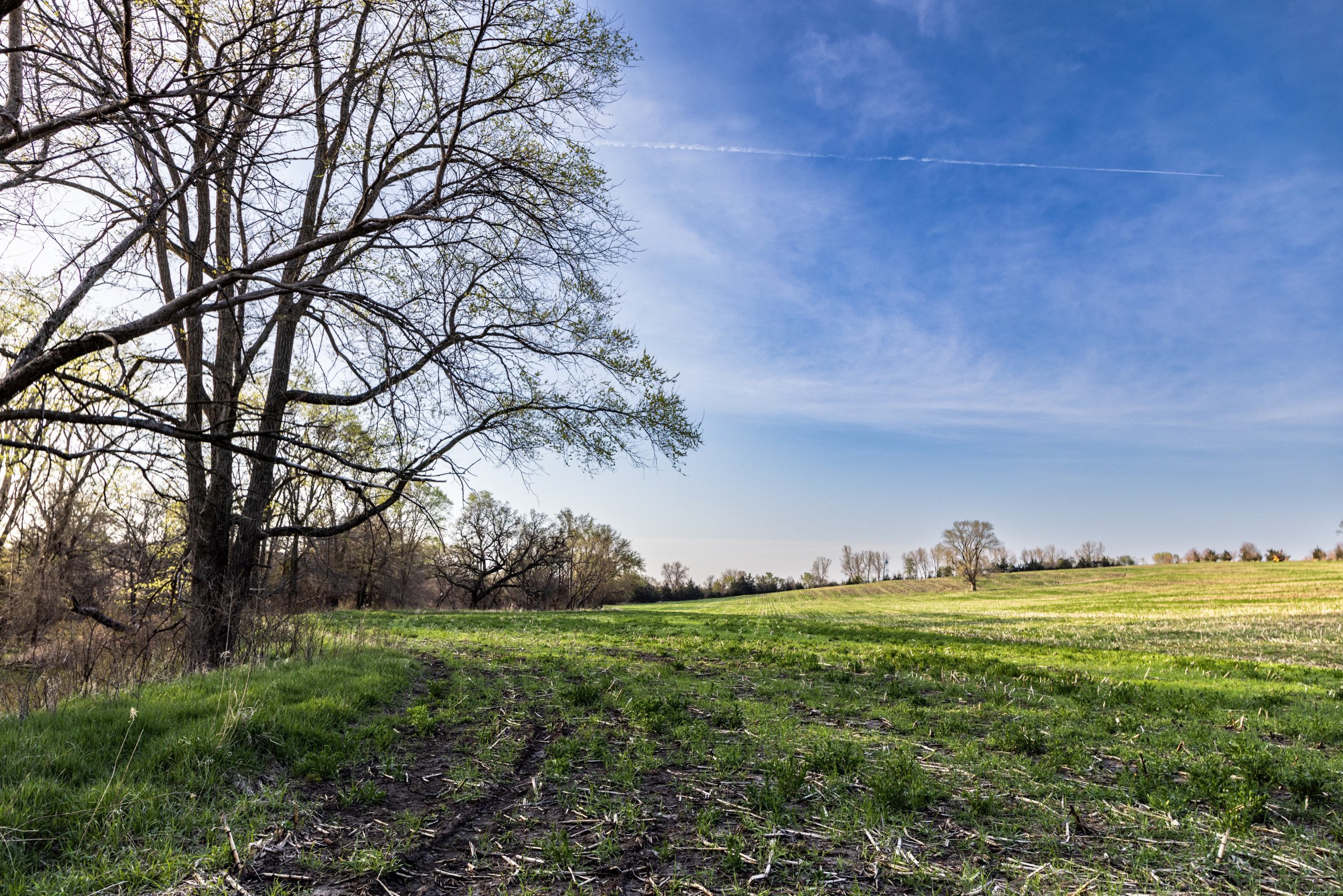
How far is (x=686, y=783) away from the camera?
5.49 meters

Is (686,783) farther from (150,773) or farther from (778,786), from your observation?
(150,773)

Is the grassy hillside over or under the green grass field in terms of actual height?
under

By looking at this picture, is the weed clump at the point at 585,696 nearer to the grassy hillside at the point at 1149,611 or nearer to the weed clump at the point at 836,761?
the weed clump at the point at 836,761

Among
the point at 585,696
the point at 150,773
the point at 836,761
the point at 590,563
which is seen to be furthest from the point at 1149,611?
the point at 590,563

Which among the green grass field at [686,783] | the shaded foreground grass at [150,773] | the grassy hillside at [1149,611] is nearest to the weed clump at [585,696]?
the green grass field at [686,783]

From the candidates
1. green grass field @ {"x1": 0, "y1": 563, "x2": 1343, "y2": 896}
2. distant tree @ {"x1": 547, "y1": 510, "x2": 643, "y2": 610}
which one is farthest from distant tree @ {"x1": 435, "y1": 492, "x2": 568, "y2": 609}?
green grass field @ {"x1": 0, "y1": 563, "x2": 1343, "y2": 896}

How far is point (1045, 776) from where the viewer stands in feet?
18.1

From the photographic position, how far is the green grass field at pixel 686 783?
13.2 feet

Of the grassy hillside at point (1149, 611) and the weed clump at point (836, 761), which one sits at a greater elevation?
the weed clump at point (836, 761)

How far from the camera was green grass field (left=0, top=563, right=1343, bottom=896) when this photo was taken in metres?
4.02

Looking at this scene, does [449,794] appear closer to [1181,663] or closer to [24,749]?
[24,749]

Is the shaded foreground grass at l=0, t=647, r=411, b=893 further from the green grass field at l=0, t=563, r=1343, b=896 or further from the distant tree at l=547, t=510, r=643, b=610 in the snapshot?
the distant tree at l=547, t=510, r=643, b=610

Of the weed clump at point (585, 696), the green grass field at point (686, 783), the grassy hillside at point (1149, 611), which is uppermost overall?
the green grass field at point (686, 783)

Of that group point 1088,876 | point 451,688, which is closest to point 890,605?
point 451,688
